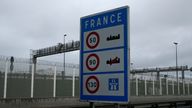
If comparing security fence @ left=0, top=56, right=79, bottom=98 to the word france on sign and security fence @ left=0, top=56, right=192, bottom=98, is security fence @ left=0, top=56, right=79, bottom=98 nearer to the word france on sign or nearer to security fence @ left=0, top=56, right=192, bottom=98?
security fence @ left=0, top=56, right=192, bottom=98

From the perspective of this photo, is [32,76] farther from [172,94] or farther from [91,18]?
[172,94]

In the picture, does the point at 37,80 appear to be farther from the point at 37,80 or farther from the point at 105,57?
the point at 105,57

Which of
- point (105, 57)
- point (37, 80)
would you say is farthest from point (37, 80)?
point (105, 57)

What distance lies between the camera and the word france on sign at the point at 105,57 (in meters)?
4.61

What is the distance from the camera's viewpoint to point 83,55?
5.19 m

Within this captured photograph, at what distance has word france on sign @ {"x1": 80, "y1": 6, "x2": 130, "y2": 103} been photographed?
4.61 m

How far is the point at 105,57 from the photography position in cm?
483

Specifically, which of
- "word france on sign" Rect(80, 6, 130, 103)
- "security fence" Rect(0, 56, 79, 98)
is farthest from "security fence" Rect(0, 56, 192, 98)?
"word france on sign" Rect(80, 6, 130, 103)

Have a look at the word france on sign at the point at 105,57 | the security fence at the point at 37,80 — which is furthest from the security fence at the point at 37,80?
the word france on sign at the point at 105,57

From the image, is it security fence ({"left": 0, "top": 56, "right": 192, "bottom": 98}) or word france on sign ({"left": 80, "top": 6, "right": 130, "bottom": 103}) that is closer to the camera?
word france on sign ({"left": 80, "top": 6, "right": 130, "bottom": 103})

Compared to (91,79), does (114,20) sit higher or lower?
higher

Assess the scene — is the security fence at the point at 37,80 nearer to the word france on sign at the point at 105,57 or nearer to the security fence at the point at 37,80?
the security fence at the point at 37,80

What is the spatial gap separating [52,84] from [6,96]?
4.34 metres

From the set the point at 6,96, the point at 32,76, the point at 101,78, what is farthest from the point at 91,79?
the point at 32,76
